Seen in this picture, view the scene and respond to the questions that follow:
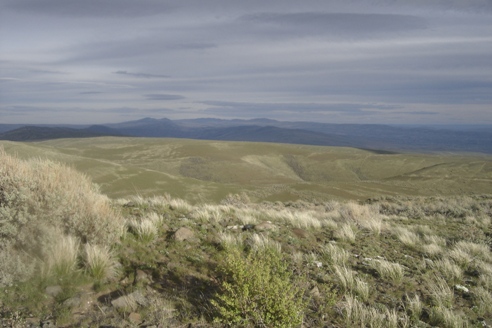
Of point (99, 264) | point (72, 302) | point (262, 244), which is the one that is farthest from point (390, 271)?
point (72, 302)

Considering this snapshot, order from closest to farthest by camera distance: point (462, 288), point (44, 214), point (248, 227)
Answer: point (44, 214) → point (462, 288) → point (248, 227)

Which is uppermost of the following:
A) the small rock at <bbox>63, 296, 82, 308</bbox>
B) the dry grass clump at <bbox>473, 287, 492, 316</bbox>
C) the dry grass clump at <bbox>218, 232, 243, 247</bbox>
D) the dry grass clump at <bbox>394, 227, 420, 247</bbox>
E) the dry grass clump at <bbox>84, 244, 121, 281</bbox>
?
the dry grass clump at <bbox>84, 244, 121, 281</bbox>

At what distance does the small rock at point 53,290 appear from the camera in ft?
17.4

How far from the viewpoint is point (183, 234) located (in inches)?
321

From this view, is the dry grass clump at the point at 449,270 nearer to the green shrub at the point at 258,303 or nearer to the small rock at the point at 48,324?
the green shrub at the point at 258,303

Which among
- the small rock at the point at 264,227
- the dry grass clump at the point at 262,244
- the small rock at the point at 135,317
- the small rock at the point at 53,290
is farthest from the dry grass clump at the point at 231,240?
the small rock at the point at 53,290

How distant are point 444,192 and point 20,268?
290ft

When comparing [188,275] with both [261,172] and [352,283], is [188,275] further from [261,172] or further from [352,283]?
[261,172]

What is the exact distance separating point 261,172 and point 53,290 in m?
101

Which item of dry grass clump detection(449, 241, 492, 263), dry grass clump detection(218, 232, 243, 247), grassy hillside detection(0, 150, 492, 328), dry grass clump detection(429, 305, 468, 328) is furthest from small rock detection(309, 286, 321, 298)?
dry grass clump detection(449, 241, 492, 263)

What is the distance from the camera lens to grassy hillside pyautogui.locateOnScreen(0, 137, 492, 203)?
62594 millimetres

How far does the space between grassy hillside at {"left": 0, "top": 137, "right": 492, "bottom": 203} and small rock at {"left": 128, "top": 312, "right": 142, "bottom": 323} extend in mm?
3927

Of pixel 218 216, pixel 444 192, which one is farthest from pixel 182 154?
pixel 218 216

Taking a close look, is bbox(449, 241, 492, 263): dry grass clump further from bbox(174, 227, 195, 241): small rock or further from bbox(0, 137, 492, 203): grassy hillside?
bbox(0, 137, 492, 203): grassy hillside
